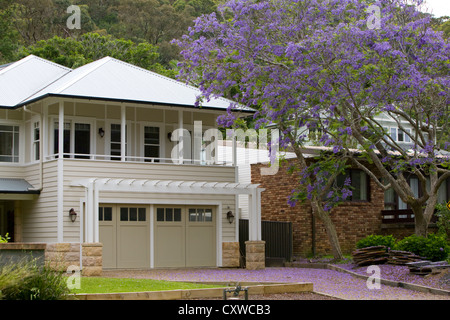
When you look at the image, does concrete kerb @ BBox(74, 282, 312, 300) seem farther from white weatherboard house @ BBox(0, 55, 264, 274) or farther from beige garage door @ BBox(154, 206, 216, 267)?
beige garage door @ BBox(154, 206, 216, 267)

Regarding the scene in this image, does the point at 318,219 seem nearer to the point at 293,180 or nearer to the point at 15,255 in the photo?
the point at 293,180

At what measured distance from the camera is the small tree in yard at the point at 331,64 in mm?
20578

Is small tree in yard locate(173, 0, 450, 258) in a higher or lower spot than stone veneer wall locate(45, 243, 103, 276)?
higher

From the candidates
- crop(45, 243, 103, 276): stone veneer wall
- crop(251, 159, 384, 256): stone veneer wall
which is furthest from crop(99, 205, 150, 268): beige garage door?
crop(251, 159, 384, 256): stone veneer wall

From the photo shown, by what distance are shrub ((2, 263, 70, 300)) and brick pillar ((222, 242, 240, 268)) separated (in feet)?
39.8

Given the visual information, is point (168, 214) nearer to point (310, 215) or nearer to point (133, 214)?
point (133, 214)

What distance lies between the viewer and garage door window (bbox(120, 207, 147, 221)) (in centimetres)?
2398

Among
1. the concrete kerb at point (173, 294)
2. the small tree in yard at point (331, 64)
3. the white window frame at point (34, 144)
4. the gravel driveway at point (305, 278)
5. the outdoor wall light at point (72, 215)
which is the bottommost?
the gravel driveway at point (305, 278)

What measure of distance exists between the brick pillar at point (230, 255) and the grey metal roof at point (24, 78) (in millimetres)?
8601

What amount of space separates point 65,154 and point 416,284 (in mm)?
11618

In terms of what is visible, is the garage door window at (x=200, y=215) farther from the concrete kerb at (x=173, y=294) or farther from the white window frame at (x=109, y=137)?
the concrete kerb at (x=173, y=294)

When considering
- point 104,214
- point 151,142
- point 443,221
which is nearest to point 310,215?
point 443,221

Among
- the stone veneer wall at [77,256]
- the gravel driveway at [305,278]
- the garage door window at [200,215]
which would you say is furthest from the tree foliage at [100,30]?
the gravel driveway at [305,278]

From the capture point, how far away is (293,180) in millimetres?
28312
